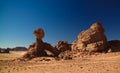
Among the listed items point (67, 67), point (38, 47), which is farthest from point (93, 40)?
point (67, 67)

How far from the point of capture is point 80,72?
488 inches

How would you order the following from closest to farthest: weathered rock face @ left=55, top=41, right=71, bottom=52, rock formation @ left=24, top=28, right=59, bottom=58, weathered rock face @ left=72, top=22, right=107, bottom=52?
1. rock formation @ left=24, top=28, right=59, bottom=58
2. weathered rock face @ left=72, top=22, right=107, bottom=52
3. weathered rock face @ left=55, top=41, right=71, bottom=52

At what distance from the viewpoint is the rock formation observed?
34.4 meters

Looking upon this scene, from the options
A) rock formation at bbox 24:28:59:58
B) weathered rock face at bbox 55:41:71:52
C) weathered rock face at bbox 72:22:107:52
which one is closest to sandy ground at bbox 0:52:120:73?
rock formation at bbox 24:28:59:58

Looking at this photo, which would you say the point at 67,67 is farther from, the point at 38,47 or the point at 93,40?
the point at 93,40

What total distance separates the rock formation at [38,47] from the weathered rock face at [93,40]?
6.85m

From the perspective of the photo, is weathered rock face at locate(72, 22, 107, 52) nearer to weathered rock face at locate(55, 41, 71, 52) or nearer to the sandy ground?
weathered rock face at locate(55, 41, 71, 52)

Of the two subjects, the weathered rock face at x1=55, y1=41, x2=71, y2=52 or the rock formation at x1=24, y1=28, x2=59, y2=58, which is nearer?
the rock formation at x1=24, y1=28, x2=59, y2=58

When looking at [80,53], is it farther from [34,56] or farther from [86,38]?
[34,56]

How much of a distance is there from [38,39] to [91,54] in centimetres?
1176

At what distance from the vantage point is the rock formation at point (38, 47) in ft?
113

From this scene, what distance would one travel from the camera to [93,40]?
3844 cm

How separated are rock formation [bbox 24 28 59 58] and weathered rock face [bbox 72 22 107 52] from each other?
22.5 feet

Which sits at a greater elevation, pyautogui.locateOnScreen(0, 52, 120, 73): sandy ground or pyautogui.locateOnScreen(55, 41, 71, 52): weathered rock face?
pyautogui.locateOnScreen(55, 41, 71, 52): weathered rock face
